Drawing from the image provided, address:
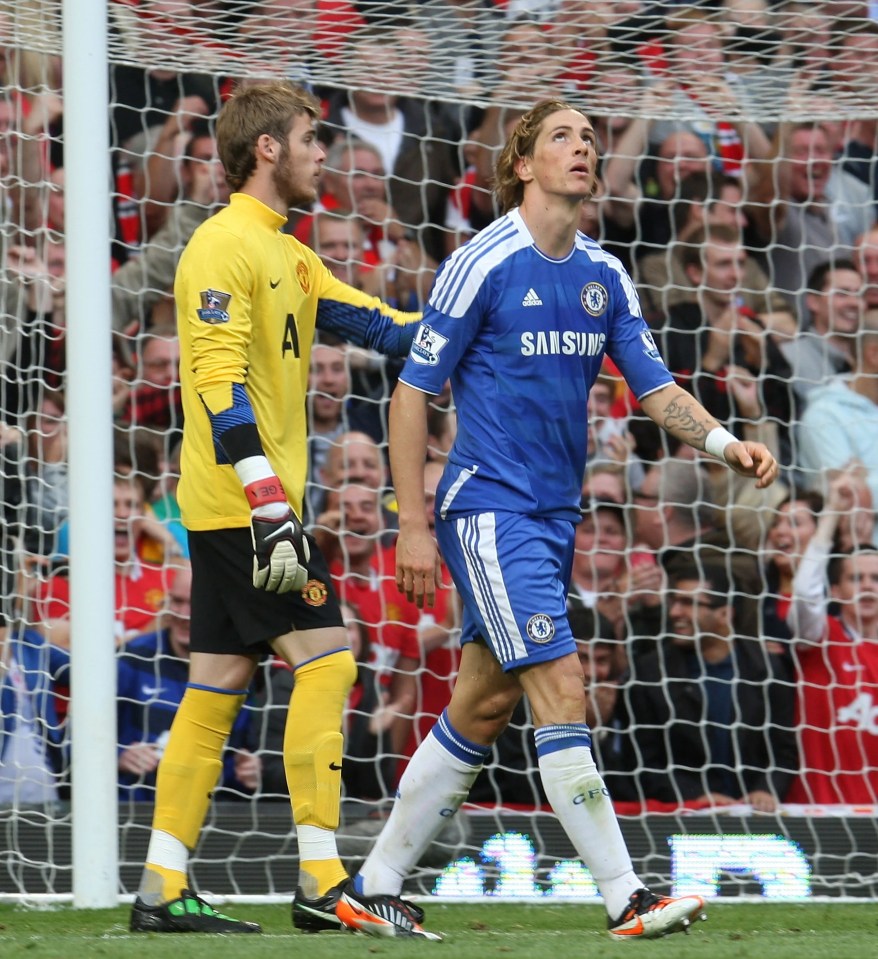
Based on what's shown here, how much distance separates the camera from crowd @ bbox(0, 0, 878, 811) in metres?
5.60

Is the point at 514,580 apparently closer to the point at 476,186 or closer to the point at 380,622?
the point at 380,622

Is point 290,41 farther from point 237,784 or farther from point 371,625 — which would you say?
point 237,784

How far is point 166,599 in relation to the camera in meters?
5.84

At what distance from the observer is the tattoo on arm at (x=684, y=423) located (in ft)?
11.7

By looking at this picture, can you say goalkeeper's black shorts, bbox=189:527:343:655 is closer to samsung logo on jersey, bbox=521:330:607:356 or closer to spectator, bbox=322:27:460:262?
samsung logo on jersey, bbox=521:330:607:356

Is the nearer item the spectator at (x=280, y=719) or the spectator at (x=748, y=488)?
the spectator at (x=280, y=719)

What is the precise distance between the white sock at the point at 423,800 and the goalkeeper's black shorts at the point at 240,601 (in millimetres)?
Answer: 385

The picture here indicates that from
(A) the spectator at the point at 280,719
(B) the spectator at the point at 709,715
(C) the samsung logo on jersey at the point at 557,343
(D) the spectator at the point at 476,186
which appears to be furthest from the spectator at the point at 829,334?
(C) the samsung logo on jersey at the point at 557,343

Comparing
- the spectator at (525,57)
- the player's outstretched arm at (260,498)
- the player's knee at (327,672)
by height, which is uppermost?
the spectator at (525,57)

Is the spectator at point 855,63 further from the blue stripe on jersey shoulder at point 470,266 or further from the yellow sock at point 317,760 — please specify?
the yellow sock at point 317,760

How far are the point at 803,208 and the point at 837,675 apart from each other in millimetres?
2081

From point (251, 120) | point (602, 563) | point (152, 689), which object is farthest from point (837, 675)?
point (251, 120)

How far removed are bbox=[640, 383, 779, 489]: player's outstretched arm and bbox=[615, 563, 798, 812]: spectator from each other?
2422mm

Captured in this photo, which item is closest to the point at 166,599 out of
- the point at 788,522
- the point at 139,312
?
the point at 139,312
